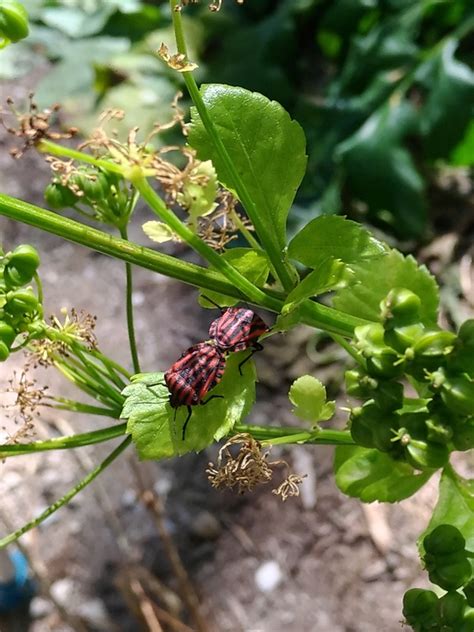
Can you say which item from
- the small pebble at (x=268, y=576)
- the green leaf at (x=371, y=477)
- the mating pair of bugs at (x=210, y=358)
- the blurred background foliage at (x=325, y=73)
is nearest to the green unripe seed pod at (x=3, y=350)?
the mating pair of bugs at (x=210, y=358)

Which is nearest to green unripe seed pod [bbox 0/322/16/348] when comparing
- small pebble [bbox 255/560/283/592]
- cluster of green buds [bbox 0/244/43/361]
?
cluster of green buds [bbox 0/244/43/361]

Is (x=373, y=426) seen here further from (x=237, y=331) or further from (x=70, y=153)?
(x=70, y=153)

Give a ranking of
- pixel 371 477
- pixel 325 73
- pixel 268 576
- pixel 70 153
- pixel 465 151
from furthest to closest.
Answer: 1. pixel 325 73
2. pixel 465 151
3. pixel 268 576
4. pixel 371 477
5. pixel 70 153

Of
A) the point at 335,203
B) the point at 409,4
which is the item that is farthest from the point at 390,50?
the point at 335,203

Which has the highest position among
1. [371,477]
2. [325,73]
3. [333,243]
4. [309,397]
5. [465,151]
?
[333,243]

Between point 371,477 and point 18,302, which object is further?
point 371,477

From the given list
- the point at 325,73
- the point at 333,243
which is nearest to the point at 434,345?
the point at 333,243

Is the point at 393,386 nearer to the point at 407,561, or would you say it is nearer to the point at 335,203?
the point at 407,561

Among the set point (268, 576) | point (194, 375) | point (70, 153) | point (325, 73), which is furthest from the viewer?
point (325, 73)
